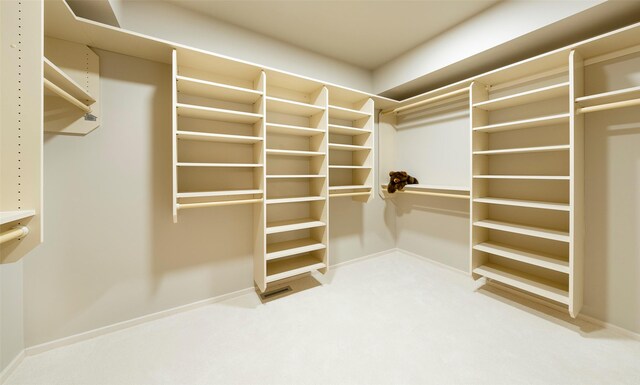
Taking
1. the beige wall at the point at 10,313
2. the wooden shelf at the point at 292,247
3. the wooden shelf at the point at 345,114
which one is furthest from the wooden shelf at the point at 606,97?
the beige wall at the point at 10,313

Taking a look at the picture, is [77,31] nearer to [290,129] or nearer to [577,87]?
[290,129]

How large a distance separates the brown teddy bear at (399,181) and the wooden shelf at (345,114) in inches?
36.9

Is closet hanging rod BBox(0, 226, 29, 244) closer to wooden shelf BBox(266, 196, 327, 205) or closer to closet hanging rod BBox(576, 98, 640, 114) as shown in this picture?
wooden shelf BBox(266, 196, 327, 205)

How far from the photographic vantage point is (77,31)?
1.54 metres

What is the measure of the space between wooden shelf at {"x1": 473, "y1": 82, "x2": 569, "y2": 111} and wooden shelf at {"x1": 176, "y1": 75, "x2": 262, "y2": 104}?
7.30 ft

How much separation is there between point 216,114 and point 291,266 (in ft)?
5.34

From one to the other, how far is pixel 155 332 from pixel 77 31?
224cm

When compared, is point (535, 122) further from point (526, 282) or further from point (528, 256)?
point (526, 282)

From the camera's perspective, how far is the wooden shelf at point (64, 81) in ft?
4.11

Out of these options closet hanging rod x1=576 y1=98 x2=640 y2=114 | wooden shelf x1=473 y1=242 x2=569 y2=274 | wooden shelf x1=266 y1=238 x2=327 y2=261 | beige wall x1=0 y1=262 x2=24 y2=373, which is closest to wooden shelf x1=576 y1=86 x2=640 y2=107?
closet hanging rod x1=576 y1=98 x2=640 y2=114

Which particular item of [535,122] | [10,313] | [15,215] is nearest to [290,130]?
[15,215]

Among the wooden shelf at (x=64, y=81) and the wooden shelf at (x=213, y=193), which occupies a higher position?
the wooden shelf at (x=64, y=81)

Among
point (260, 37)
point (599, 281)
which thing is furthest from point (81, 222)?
point (599, 281)

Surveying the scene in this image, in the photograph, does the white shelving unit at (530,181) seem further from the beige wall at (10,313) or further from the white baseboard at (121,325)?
the beige wall at (10,313)
